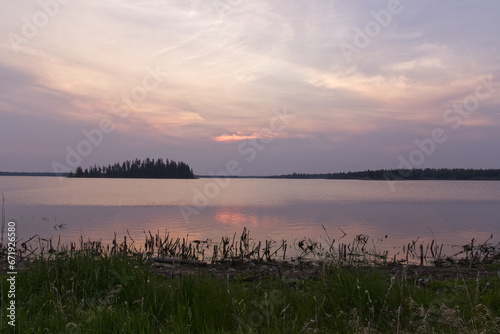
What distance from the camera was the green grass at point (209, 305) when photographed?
5039 millimetres

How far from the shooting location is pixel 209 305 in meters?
5.95

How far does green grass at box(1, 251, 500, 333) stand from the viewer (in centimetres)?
504

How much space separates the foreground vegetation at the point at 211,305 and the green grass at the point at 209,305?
0.06ft

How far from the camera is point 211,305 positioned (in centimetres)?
595

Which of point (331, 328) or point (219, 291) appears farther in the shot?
point (219, 291)

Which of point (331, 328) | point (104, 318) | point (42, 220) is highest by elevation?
point (104, 318)

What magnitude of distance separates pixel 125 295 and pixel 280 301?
285 centimetres

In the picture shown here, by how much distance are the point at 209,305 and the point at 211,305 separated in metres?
0.03

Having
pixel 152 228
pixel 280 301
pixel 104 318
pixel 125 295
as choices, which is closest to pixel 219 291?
pixel 280 301

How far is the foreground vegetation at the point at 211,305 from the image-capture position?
5039mm

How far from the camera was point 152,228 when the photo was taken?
24078 millimetres

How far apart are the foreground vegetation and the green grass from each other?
2 centimetres

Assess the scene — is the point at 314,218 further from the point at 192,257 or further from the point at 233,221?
the point at 192,257

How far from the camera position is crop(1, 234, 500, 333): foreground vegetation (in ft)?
16.5
